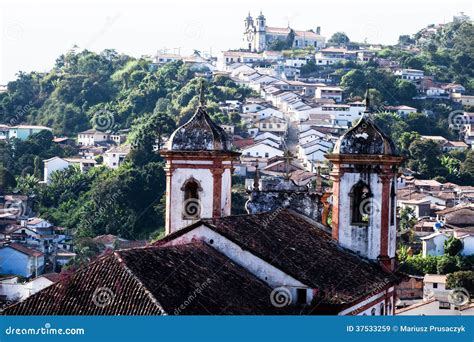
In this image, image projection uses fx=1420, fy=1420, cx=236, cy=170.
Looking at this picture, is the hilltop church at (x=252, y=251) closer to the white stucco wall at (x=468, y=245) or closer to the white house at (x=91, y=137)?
the white stucco wall at (x=468, y=245)

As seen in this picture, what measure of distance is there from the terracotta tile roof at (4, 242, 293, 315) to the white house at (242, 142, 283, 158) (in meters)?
68.1

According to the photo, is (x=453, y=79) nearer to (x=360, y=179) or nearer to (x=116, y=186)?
(x=116, y=186)

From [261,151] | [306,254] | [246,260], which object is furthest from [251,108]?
[246,260]

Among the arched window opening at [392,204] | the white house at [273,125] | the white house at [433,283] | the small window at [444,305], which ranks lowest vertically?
the white house at [433,283]

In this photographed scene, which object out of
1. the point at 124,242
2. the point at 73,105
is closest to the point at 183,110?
the point at 73,105

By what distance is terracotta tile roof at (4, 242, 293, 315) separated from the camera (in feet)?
55.3

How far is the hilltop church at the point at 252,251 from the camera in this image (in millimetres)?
17297

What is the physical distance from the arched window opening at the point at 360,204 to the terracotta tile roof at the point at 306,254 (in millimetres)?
614

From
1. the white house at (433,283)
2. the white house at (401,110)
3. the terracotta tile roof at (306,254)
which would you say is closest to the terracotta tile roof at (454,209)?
the white house at (433,283)

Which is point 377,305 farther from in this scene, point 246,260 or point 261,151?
point 261,151

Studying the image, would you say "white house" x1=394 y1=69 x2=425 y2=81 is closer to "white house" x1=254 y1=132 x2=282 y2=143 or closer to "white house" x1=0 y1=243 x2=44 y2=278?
"white house" x1=254 y1=132 x2=282 y2=143

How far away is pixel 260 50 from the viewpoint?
467ft

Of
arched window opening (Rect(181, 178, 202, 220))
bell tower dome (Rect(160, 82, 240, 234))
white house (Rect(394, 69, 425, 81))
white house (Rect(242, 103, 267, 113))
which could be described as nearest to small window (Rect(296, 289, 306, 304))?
bell tower dome (Rect(160, 82, 240, 234))

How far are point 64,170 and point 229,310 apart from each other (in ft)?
218
